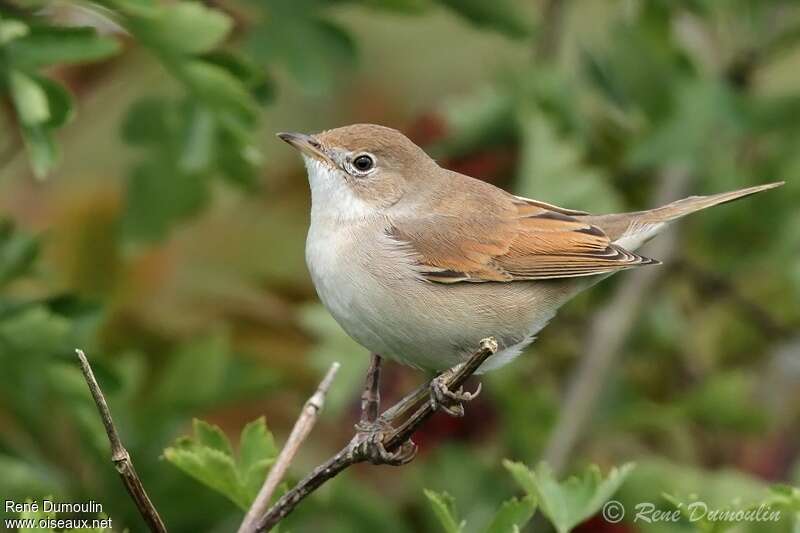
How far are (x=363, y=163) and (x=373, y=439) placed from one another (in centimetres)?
121

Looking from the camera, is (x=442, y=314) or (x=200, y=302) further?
(x=200, y=302)

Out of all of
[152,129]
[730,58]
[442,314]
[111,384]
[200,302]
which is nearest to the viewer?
[442,314]

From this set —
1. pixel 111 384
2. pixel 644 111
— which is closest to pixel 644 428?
pixel 644 111

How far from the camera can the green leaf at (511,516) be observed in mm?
2168

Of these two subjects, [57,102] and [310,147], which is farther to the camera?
[310,147]

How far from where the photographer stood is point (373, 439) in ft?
7.22

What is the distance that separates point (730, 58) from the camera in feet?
14.1

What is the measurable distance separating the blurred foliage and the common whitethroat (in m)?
0.32

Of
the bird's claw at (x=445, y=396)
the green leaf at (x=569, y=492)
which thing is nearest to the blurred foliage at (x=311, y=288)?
the green leaf at (x=569, y=492)

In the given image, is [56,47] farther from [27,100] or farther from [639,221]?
[639,221]

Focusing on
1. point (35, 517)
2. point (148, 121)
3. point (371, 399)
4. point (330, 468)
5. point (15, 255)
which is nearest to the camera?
point (35, 517)

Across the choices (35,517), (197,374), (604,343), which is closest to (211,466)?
(35,517)

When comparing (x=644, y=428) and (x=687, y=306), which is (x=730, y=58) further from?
A: (x=644, y=428)

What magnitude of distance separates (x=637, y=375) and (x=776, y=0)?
4.57 ft
